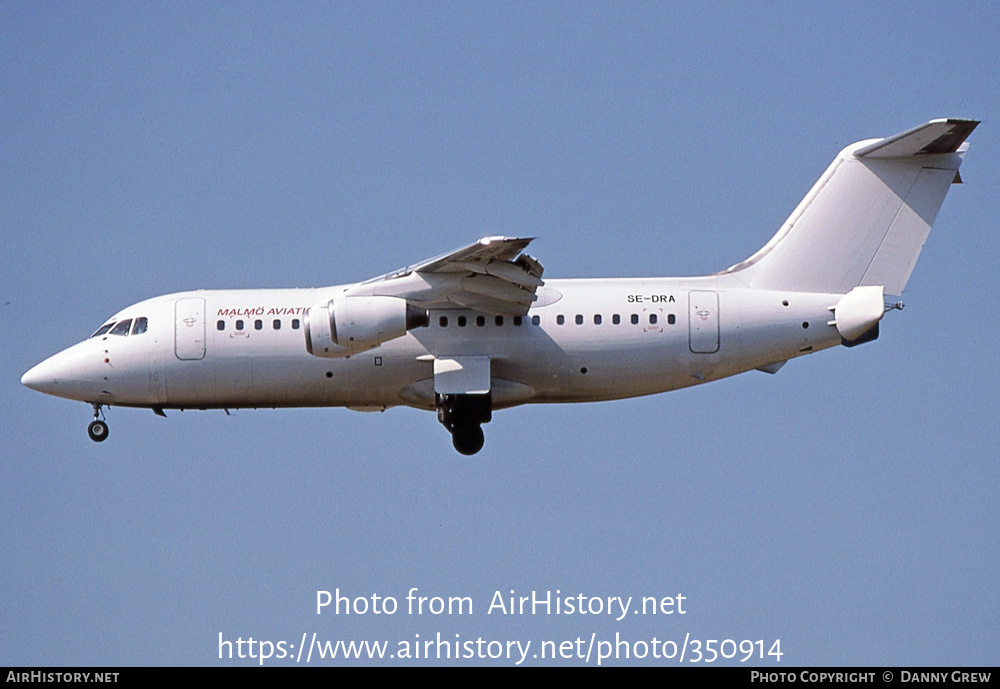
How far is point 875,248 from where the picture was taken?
87.7 feet

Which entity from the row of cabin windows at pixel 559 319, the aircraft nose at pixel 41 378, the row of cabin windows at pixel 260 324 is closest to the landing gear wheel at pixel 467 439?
the row of cabin windows at pixel 559 319

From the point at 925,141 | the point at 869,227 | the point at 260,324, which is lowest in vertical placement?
the point at 260,324

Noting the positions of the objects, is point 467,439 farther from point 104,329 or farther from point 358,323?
point 104,329

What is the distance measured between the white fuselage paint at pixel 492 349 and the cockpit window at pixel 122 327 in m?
0.14

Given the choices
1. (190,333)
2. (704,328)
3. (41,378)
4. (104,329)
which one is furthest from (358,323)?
(41,378)

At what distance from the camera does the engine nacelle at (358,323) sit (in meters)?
25.0

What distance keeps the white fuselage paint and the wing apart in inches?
19.2

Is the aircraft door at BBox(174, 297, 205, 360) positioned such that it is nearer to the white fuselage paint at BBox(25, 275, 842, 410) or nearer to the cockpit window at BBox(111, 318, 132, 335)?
the white fuselage paint at BBox(25, 275, 842, 410)

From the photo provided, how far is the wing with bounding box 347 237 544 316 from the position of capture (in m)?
24.9

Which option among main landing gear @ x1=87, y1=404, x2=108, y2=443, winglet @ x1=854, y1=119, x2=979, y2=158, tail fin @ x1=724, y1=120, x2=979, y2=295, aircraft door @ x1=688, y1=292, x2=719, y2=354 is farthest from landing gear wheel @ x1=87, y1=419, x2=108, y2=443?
winglet @ x1=854, y1=119, x2=979, y2=158

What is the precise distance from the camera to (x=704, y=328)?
2617 centimetres

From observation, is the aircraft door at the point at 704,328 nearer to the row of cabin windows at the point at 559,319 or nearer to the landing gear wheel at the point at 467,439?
the row of cabin windows at the point at 559,319

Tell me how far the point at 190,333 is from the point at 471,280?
15.8 ft
